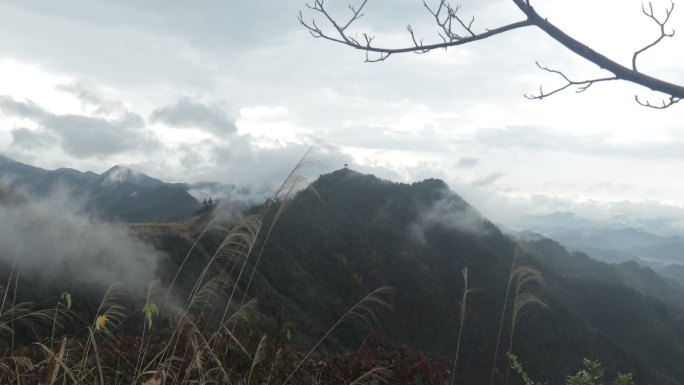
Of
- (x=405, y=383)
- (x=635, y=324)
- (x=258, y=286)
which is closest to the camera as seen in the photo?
(x=405, y=383)

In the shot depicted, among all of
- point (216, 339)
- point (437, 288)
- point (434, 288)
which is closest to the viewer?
point (216, 339)

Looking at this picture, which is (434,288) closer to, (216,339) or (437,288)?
(437,288)

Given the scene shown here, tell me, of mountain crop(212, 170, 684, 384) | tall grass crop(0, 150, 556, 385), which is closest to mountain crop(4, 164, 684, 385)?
→ mountain crop(212, 170, 684, 384)

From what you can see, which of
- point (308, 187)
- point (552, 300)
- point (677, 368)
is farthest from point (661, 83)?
point (677, 368)

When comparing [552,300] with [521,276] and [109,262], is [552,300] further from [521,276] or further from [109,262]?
[521,276]

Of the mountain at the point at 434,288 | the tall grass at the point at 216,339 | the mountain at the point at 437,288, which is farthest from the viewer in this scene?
the mountain at the point at 437,288

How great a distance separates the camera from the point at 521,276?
3.18 m

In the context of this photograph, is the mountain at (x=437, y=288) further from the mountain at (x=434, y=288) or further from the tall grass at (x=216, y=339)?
the tall grass at (x=216, y=339)

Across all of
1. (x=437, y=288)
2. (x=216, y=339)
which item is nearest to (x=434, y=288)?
(x=437, y=288)

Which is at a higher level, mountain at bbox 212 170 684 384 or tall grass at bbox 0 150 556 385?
tall grass at bbox 0 150 556 385

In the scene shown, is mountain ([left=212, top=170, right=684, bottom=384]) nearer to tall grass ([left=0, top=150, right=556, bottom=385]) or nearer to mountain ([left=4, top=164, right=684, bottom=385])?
→ mountain ([left=4, top=164, right=684, bottom=385])

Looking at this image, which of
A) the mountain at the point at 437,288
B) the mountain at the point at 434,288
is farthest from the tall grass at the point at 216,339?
the mountain at the point at 437,288

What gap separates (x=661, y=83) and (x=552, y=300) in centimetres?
12664

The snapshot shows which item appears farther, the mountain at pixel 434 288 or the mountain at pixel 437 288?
the mountain at pixel 437 288
